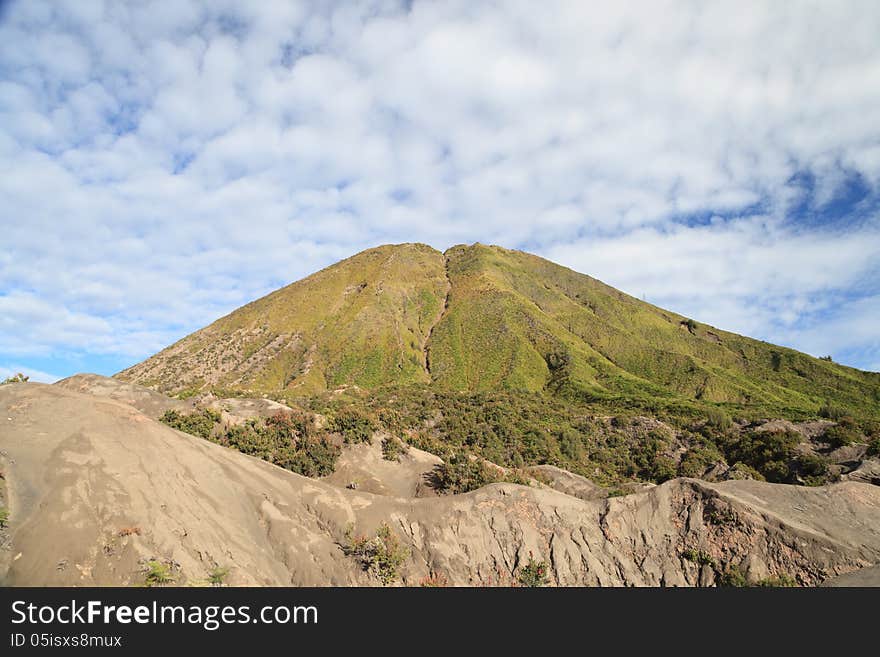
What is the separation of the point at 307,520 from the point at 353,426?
14.2 metres

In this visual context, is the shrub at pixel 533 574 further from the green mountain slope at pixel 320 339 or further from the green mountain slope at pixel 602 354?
the green mountain slope at pixel 320 339

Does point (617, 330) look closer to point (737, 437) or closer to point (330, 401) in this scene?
point (737, 437)

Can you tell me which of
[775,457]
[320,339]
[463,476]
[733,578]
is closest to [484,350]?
[320,339]

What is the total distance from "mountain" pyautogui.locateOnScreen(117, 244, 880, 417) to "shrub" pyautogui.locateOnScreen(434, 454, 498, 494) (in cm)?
4347

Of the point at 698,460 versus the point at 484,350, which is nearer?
the point at 698,460

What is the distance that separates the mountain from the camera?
7994 cm

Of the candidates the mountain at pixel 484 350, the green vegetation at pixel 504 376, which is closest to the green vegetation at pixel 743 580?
the green vegetation at pixel 504 376

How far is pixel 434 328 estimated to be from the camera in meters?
103

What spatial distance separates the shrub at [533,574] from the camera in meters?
17.0

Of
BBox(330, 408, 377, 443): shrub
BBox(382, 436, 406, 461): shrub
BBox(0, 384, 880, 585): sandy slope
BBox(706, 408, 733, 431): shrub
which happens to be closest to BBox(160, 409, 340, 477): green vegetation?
BBox(330, 408, 377, 443): shrub

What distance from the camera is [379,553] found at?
16.2m

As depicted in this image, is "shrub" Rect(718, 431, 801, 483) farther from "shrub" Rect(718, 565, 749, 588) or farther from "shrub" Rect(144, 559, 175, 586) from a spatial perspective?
"shrub" Rect(144, 559, 175, 586)

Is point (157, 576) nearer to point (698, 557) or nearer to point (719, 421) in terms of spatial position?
point (698, 557)
